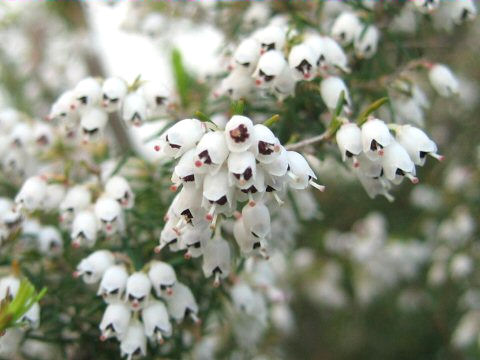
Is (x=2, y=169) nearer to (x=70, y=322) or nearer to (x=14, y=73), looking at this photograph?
(x=70, y=322)

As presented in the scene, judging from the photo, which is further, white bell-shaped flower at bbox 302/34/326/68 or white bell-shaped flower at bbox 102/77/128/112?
white bell-shaped flower at bbox 102/77/128/112

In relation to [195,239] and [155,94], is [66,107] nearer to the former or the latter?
[155,94]

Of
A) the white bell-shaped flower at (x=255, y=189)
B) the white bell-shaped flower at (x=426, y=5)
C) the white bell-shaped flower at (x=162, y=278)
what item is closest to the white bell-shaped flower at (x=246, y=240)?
the white bell-shaped flower at (x=255, y=189)

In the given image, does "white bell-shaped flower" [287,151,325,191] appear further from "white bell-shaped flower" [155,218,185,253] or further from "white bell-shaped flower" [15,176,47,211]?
"white bell-shaped flower" [15,176,47,211]

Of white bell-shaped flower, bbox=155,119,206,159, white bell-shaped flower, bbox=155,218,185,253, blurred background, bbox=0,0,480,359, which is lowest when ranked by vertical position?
blurred background, bbox=0,0,480,359

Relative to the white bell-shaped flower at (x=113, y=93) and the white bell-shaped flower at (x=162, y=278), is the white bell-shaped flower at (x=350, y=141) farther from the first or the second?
the white bell-shaped flower at (x=113, y=93)

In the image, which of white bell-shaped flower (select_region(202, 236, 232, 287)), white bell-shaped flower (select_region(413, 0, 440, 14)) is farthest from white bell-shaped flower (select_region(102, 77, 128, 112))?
white bell-shaped flower (select_region(413, 0, 440, 14))

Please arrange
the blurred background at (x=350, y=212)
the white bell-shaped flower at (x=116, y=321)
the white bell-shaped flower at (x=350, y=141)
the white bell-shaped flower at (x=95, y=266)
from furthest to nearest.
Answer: the blurred background at (x=350, y=212) → the white bell-shaped flower at (x=95, y=266) → the white bell-shaped flower at (x=116, y=321) → the white bell-shaped flower at (x=350, y=141)
